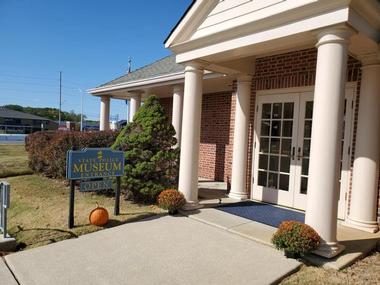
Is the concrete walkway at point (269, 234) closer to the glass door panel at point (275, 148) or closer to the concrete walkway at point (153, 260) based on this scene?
the concrete walkway at point (153, 260)

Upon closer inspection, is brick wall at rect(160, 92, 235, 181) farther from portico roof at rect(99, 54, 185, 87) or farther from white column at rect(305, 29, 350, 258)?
white column at rect(305, 29, 350, 258)

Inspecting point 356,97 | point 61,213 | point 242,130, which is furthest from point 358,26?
point 61,213

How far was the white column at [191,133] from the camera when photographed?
230 inches

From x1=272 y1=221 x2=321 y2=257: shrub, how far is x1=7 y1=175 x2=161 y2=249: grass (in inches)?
107

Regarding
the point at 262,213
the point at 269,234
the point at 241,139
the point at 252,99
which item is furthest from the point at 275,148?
the point at 269,234

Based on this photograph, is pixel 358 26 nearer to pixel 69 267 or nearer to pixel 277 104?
pixel 277 104

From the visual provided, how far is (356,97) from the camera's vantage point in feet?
17.1

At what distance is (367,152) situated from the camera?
494cm

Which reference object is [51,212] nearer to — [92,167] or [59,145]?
[92,167]

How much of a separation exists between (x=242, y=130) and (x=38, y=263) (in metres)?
4.59

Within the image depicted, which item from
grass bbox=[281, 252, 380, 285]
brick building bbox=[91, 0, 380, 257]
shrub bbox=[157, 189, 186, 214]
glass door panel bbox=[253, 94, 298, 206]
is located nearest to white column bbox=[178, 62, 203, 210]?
brick building bbox=[91, 0, 380, 257]

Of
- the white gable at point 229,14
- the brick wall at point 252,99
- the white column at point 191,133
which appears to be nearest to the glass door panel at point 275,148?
the brick wall at point 252,99

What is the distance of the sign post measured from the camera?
5.18 metres

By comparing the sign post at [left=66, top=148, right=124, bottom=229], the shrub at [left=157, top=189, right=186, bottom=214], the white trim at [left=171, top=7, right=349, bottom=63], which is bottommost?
the shrub at [left=157, top=189, right=186, bottom=214]
